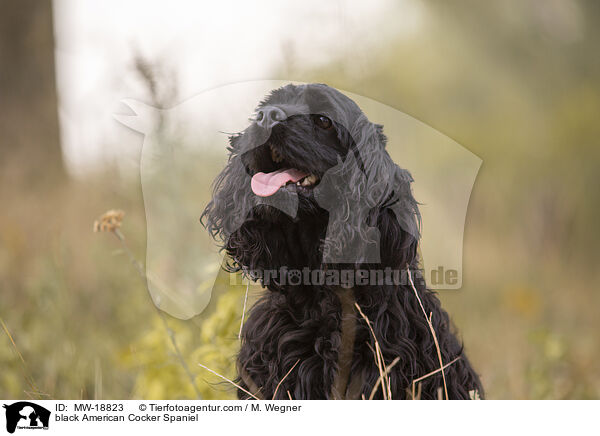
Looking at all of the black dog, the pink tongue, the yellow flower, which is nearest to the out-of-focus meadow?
the yellow flower

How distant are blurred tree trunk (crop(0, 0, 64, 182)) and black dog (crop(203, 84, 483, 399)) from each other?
74.4 inches

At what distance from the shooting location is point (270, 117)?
63.6 inches

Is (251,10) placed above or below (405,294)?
above

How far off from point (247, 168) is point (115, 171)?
4.59 ft

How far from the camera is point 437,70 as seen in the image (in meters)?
2.62

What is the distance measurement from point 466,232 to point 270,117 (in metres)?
1.00

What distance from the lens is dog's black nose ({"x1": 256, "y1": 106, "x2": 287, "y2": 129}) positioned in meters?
1.61

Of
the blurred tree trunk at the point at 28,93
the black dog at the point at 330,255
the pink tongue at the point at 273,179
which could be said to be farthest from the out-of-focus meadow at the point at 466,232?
the pink tongue at the point at 273,179
